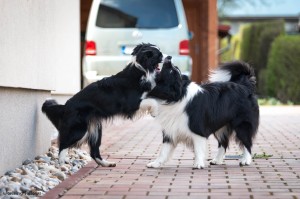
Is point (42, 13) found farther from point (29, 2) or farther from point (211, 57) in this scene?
point (211, 57)

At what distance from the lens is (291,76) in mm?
22500

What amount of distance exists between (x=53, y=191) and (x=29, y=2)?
8.80 feet

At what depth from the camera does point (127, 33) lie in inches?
598

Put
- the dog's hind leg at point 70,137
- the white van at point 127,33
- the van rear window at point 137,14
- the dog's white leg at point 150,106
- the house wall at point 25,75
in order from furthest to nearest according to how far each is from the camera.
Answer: the van rear window at point 137,14 < the white van at point 127,33 < the dog's hind leg at point 70,137 < the dog's white leg at point 150,106 < the house wall at point 25,75

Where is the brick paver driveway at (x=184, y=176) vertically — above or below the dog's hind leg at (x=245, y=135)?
below

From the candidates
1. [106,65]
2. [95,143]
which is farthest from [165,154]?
[106,65]

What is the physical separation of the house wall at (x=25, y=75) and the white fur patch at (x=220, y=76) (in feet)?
6.60

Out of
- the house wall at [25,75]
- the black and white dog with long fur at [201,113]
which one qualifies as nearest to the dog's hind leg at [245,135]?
the black and white dog with long fur at [201,113]

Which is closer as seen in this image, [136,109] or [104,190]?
[104,190]

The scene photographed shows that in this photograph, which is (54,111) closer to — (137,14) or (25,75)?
(25,75)

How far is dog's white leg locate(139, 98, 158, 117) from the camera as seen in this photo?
25.3 ft

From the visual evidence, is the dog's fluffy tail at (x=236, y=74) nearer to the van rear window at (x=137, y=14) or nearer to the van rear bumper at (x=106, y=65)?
the van rear bumper at (x=106, y=65)

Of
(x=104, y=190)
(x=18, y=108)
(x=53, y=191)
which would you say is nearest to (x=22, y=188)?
(x=53, y=191)

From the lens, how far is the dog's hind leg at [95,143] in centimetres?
794
